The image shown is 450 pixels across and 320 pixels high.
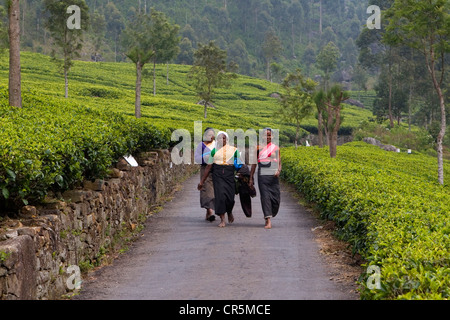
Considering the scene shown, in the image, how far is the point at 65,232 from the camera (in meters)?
7.22

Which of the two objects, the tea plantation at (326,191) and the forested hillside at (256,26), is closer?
the tea plantation at (326,191)

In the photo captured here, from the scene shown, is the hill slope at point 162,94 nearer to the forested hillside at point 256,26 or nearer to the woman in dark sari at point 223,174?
the woman in dark sari at point 223,174

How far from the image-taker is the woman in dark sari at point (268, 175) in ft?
36.7

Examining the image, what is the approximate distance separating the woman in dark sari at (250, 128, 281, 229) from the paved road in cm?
39

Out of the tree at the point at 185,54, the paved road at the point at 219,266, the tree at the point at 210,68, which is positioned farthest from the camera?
the tree at the point at 185,54

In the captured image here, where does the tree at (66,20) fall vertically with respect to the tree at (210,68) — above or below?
above

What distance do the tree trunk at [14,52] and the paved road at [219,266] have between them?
5.72m

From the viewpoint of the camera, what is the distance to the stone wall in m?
5.54

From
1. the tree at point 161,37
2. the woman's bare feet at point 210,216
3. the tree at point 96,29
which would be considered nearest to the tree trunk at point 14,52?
the woman's bare feet at point 210,216

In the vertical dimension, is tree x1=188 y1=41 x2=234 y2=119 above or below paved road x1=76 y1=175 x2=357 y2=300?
above

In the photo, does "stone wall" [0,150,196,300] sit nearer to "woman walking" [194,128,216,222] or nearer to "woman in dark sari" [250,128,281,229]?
"woman walking" [194,128,216,222]

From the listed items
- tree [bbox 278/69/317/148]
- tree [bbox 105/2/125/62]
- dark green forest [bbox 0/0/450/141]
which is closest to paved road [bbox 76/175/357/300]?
tree [bbox 278/69/317/148]

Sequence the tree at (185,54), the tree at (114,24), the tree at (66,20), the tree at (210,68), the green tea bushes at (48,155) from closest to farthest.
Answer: the green tea bushes at (48,155)
the tree at (66,20)
the tree at (210,68)
the tree at (185,54)
the tree at (114,24)
